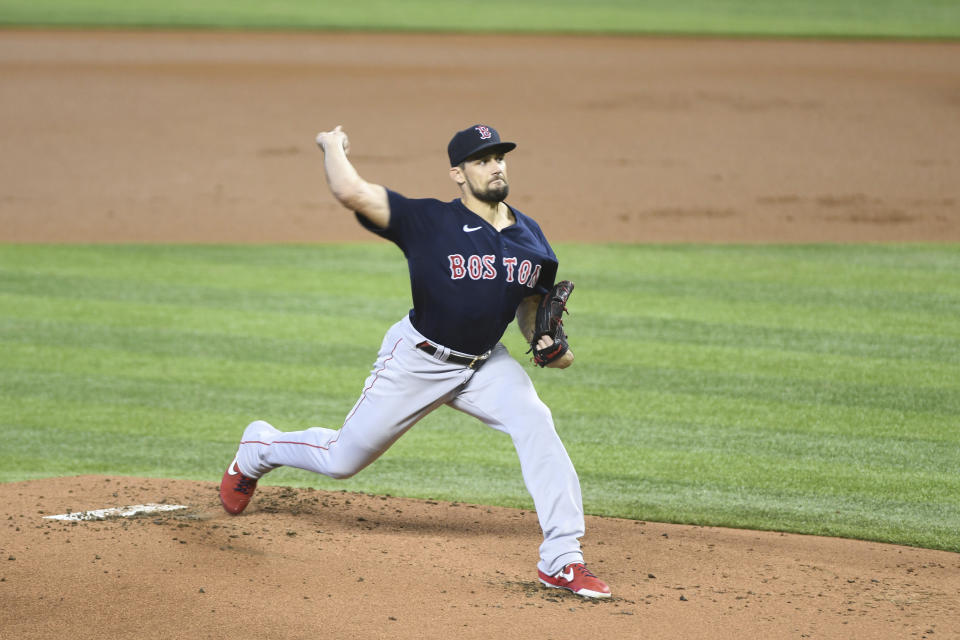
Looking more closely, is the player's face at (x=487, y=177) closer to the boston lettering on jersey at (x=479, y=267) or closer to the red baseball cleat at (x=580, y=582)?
the boston lettering on jersey at (x=479, y=267)

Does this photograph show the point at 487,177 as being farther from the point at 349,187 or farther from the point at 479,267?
the point at 349,187

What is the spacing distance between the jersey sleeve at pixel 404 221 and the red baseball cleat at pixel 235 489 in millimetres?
1472

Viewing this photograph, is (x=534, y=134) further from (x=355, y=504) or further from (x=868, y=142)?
(x=355, y=504)

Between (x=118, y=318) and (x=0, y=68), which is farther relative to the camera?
(x=0, y=68)

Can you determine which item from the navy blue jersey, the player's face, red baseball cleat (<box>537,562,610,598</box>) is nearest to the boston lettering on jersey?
the navy blue jersey

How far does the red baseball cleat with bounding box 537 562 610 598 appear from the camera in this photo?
4789mm

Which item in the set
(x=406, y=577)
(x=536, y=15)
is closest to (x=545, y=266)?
(x=406, y=577)

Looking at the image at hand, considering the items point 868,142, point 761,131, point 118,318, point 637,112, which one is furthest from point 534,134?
point 118,318

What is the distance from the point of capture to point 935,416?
7660 millimetres

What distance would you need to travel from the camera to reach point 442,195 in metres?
14.1

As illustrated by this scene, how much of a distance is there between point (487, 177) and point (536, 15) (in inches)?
844

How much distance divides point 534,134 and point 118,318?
783 centimetres

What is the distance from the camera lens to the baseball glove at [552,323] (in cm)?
509

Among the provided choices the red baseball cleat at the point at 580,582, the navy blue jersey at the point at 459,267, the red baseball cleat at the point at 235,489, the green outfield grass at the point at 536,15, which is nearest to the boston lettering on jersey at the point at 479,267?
the navy blue jersey at the point at 459,267
